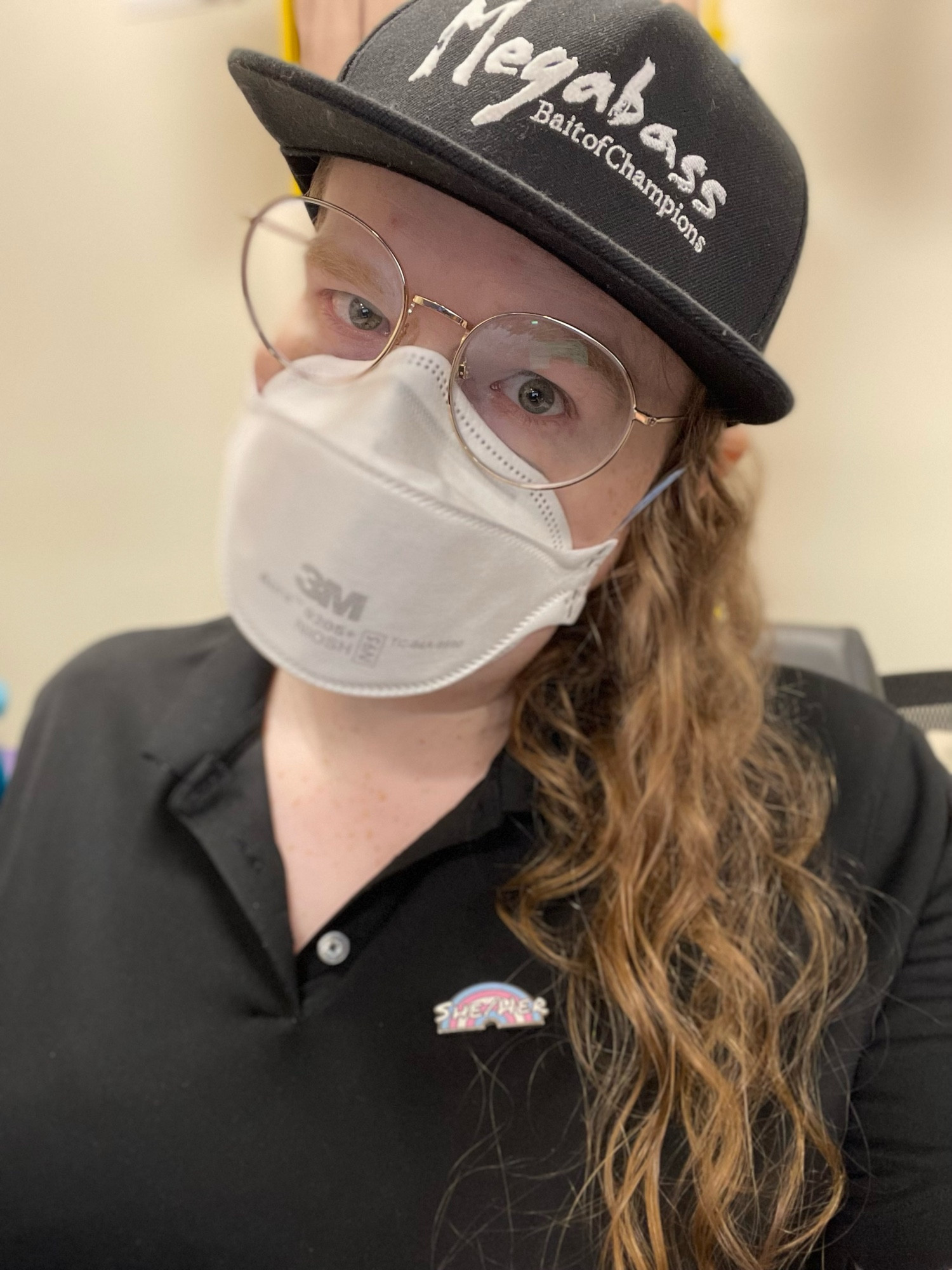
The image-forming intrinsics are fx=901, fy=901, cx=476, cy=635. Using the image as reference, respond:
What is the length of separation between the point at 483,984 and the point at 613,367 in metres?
0.58

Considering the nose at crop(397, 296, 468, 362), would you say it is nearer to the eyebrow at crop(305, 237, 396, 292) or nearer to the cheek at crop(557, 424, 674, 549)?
the eyebrow at crop(305, 237, 396, 292)

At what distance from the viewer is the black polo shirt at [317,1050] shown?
30.8 inches

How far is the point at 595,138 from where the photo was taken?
66 centimetres

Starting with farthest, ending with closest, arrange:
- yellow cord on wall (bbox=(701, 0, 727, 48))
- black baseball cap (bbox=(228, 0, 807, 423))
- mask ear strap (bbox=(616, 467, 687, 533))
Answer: yellow cord on wall (bbox=(701, 0, 727, 48))
mask ear strap (bbox=(616, 467, 687, 533))
black baseball cap (bbox=(228, 0, 807, 423))

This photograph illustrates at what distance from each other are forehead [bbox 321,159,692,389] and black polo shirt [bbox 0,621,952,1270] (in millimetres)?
445

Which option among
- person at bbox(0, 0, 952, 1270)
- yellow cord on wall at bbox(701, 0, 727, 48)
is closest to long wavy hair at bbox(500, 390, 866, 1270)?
person at bbox(0, 0, 952, 1270)

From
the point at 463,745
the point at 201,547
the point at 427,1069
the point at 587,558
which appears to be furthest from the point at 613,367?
the point at 201,547

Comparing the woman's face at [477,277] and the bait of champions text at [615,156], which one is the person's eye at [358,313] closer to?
the woman's face at [477,277]

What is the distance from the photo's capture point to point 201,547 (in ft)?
5.92

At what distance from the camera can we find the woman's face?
0.72m

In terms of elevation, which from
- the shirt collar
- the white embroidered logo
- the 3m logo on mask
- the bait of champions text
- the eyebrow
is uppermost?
the white embroidered logo

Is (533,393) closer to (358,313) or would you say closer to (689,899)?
(358,313)

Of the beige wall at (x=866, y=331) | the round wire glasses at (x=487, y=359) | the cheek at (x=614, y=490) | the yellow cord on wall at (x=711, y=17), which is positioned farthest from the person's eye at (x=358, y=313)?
the beige wall at (x=866, y=331)

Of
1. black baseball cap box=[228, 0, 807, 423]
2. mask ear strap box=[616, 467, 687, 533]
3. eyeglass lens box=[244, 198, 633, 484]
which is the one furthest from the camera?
mask ear strap box=[616, 467, 687, 533]
